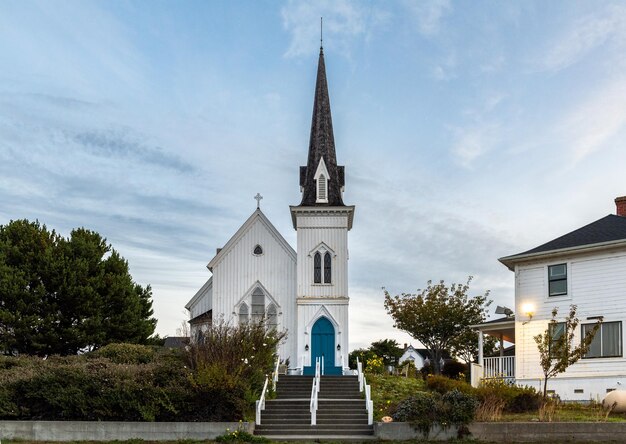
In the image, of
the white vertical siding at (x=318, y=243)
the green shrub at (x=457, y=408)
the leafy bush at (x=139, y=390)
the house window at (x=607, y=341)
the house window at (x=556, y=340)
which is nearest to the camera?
the green shrub at (x=457, y=408)

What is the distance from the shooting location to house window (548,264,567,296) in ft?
108

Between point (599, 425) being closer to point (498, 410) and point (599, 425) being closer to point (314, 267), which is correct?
point (498, 410)

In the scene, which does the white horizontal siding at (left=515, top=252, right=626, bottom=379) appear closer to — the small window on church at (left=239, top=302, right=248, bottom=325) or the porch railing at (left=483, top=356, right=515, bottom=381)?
the porch railing at (left=483, top=356, right=515, bottom=381)

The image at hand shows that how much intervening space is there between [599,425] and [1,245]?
2968cm

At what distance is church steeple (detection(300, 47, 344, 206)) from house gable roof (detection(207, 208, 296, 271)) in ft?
6.27

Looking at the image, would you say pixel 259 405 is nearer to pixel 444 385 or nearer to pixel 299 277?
pixel 444 385

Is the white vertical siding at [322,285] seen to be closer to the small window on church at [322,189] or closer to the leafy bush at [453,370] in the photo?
the small window on church at [322,189]

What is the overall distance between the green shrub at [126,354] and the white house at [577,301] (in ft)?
43.6

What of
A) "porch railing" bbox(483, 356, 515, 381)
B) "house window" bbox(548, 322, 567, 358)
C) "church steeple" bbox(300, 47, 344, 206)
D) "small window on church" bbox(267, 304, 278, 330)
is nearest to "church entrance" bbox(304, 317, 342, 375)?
"small window on church" bbox(267, 304, 278, 330)

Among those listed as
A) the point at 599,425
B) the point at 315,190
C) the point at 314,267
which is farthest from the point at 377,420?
the point at 315,190

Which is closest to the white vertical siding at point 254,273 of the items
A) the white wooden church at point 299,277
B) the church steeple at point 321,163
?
the white wooden church at point 299,277

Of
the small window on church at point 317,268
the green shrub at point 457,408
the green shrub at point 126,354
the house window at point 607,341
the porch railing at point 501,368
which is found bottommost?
the green shrub at point 457,408

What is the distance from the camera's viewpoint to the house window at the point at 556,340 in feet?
91.3

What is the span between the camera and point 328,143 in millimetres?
42312
